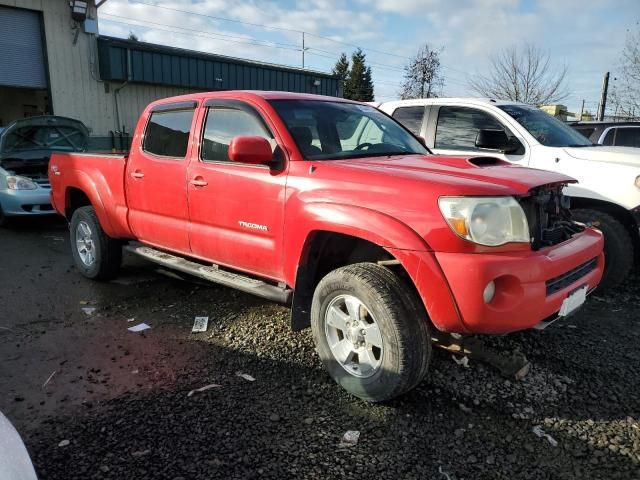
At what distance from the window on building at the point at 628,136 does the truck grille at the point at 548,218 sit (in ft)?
19.7

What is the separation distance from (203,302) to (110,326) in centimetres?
87

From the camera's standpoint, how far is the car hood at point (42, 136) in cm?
845

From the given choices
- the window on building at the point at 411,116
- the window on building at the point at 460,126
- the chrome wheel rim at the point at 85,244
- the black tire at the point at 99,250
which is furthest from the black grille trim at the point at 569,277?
the chrome wheel rim at the point at 85,244

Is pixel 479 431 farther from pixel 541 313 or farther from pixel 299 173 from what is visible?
pixel 299 173

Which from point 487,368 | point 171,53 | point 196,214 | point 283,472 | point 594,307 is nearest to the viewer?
point 283,472

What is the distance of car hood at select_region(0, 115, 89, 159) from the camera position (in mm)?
8445

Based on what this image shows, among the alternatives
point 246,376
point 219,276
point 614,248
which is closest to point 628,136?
point 614,248

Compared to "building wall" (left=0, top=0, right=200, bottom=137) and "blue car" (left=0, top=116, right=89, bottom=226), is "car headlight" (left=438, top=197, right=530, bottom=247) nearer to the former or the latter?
"blue car" (left=0, top=116, right=89, bottom=226)

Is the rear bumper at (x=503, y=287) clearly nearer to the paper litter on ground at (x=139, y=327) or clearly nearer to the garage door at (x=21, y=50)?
the paper litter on ground at (x=139, y=327)

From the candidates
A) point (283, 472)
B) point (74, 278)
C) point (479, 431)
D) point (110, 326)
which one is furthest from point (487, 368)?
point (74, 278)

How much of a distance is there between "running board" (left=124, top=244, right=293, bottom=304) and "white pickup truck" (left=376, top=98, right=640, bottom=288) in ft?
9.47

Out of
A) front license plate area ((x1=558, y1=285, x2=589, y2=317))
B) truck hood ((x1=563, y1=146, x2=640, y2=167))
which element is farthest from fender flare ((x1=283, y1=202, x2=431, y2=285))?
truck hood ((x1=563, y1=146, x2=640, y2=167))

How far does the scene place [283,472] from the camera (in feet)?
7.76

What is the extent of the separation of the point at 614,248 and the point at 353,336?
124 inches
